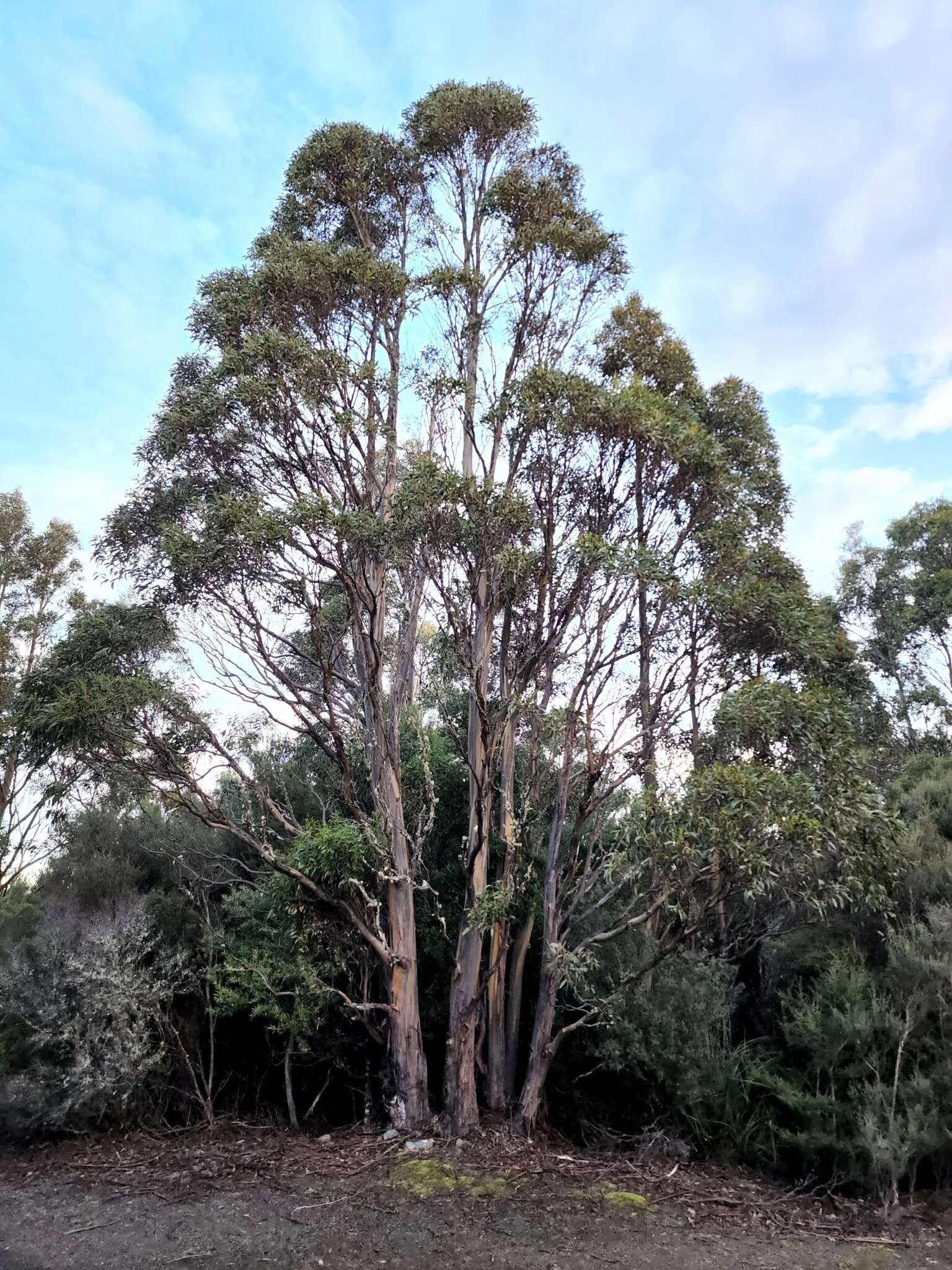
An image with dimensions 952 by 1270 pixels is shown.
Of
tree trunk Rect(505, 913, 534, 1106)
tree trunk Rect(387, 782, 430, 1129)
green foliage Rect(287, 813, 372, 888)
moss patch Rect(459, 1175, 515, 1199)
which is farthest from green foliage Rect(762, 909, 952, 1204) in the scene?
green foliage Rect(287, 813, 372, 888)

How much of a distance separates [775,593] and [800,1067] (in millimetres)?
4320

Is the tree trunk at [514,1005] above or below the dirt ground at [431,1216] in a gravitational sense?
above

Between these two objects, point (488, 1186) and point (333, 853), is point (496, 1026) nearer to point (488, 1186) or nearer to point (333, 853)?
point (488, 1186)

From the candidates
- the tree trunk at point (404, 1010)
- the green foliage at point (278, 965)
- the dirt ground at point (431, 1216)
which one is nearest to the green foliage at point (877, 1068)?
the dirt ground at point (431, 1216)

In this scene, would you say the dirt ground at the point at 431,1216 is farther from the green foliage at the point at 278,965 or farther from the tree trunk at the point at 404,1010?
the green foliage at the point at 278,965

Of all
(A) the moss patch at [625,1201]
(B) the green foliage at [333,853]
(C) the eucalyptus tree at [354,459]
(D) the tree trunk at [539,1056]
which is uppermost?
(C) the eucalyptus tree at [354,459]

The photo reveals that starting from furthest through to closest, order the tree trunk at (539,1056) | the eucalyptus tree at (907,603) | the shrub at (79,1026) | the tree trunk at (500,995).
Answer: the eucalyptus tree at (907,603), the tree trunk at (500,995), the shrub at (79,1026), the tree trunk at (539,1056)

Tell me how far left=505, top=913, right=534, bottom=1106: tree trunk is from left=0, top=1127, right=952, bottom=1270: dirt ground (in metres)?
0.97

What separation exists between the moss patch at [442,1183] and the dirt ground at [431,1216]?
0.05 feet

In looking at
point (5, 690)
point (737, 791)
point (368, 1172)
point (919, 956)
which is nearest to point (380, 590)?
point (737, 791)

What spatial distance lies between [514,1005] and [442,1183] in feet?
7.37

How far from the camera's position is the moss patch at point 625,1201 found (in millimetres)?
5898

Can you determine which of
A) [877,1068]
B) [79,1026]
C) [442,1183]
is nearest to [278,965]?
[79,1026]

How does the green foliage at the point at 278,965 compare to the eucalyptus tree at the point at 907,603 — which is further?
the eucalyptus tree at the point at 907,603
